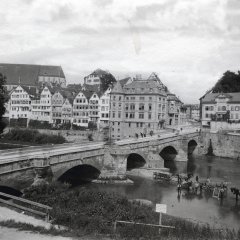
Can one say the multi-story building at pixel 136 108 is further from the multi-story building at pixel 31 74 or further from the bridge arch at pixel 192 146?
the multi-story building at pixel 31 74

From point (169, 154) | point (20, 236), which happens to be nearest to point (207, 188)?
point (169, 154)

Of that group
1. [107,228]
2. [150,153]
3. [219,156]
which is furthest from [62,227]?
[219,156]

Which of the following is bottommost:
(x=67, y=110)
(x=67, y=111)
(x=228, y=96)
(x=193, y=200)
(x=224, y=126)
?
(x=193, y=200)

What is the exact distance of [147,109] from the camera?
10275 cm

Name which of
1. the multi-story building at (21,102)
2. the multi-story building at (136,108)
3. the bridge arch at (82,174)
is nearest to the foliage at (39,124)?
the multi-story building at (21,102)

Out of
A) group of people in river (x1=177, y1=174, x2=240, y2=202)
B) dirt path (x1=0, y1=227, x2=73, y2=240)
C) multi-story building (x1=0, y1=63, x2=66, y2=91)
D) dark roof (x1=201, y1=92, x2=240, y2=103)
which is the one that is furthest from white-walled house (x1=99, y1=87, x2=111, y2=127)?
dirt path (x1=0, y1=227, x2=73, y2=240)

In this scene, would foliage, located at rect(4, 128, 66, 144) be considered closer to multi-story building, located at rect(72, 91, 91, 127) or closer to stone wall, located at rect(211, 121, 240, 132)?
multi-story building, located at rect(72, 91, 91, 127)

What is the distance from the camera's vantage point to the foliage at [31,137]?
102312 mm

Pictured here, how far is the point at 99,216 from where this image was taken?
85.2ft

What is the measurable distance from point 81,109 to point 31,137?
16.6m

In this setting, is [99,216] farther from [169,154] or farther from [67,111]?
[67,111]

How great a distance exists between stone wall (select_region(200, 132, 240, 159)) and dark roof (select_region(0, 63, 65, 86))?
80.1 meters

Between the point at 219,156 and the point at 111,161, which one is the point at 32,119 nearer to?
the point at 219,156

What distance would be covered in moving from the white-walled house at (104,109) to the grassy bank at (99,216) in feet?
243
